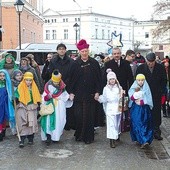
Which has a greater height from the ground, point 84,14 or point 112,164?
point 84,14

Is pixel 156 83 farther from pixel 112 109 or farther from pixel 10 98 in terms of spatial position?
pixel 10 98

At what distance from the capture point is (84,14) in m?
99.1

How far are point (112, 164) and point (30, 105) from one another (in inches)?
90.7

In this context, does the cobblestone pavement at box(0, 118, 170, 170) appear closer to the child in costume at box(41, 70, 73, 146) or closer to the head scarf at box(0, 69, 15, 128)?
the child in costume at box(41, 70, 73, 146)

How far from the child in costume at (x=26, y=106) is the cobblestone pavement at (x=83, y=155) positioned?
1.11 ft

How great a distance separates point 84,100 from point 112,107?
67 centimetres

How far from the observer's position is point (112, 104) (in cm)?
855

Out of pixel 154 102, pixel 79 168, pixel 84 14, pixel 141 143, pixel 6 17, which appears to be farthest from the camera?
pixel 84 14

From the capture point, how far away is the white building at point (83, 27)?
98.9 m

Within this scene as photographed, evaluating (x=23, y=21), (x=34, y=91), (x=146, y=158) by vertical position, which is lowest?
(x=146, y=158)

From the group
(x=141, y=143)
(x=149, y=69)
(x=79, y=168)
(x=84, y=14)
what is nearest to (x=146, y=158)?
(x=141, y=143)

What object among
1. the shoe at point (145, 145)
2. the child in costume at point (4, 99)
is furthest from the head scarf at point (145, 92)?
the child in costume at point (4, 99)

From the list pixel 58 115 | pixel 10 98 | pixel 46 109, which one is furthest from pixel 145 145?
pixel 10 98

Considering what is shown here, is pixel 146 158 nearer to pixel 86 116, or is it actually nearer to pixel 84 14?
pixel 86 116
